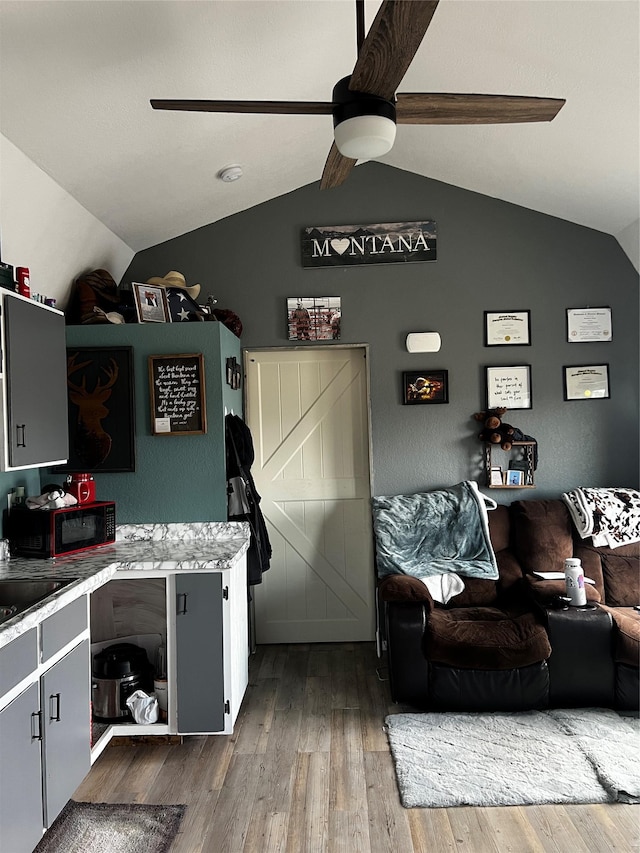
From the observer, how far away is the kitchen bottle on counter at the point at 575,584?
11.7 feet

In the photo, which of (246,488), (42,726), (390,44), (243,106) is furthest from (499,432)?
(42,726)

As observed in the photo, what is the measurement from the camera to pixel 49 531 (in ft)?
10.3

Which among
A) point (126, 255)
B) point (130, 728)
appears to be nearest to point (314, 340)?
point (126, 255)

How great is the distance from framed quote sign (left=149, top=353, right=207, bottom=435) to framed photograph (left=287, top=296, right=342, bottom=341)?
1.05m

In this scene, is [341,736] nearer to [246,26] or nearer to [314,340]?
[314,340]

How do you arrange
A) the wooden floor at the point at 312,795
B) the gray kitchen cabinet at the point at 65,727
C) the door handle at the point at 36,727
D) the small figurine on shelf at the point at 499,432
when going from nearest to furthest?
1. the door handle at the point at 36,727
2. the gray kitchen cabinet at the point at 65,727
3. the wooden floor at the point at 312,795
4. the small figurine on shelf at the point at 499,432

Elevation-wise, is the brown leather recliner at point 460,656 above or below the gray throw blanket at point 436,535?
below

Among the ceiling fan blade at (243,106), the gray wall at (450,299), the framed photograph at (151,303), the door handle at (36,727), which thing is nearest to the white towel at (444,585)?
the gray wall at (450,299)

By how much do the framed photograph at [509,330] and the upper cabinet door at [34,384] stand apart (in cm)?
269

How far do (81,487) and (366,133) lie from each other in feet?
7.52

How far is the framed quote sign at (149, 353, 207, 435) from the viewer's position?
3.71 metres

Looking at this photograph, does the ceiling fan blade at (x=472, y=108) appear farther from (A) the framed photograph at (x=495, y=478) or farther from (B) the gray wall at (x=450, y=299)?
(A) the framed photograph at (x=495, y=478)

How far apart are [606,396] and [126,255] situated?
3.29 metres

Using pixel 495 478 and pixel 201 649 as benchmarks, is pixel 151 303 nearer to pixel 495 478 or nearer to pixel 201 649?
pixel 201 649
